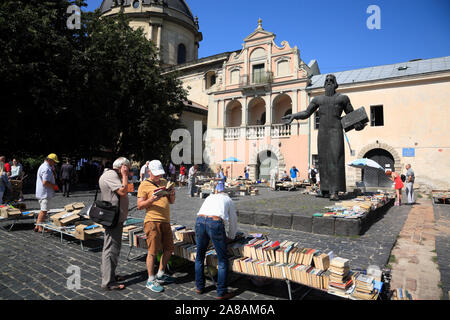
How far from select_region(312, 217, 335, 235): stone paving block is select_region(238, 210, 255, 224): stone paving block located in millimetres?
1737

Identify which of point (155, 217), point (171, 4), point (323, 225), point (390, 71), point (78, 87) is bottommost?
point (323, 225)

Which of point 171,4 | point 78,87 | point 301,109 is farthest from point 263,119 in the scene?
point 171,4

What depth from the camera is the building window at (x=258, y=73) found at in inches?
1038

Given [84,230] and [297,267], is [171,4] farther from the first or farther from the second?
[297,267]

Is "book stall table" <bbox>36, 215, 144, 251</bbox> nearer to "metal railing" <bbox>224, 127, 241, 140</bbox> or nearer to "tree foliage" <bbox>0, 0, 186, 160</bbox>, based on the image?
"tree foliage" <bbox>0, 0, 186, 160</bbox>

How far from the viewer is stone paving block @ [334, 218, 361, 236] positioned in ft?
20.6

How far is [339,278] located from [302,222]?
3.86m

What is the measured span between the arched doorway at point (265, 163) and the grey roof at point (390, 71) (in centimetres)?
705

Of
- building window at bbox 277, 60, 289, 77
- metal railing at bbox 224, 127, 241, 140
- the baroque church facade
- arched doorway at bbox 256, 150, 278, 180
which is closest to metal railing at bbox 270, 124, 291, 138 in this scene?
the baroque church facade

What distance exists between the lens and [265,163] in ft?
86.5

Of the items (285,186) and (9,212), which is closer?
(9,212)

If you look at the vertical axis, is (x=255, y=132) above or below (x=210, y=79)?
below

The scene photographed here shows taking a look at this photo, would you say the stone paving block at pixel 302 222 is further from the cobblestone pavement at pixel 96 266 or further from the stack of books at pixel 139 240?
the stack of books at pixel 139 240

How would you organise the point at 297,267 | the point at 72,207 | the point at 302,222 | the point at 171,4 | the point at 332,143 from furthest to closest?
1. the point at 171,4
2. the point at 332,143
3. the point at 72,207
4. the point at 302,222
5. the point at 297,267
